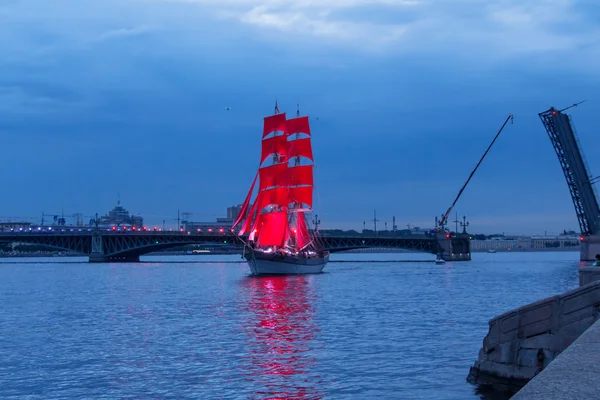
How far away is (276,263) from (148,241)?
39.6 m

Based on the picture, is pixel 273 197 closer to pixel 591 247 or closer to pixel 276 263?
pixel 276 263

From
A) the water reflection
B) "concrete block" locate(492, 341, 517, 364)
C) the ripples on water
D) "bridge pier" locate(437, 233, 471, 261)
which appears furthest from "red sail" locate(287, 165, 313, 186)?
"concrete block" locate(492, 341, 517, 364)

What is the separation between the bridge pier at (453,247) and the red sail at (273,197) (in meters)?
53.2

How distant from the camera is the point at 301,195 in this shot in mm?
84312

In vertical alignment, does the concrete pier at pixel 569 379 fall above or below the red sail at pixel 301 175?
below

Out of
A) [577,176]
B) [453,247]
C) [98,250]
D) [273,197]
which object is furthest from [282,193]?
[453,247]

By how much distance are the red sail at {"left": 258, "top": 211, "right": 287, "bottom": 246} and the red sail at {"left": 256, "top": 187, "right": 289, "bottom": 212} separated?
4.76 ft

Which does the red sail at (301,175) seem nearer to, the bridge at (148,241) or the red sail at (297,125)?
the red sail at (297,125)

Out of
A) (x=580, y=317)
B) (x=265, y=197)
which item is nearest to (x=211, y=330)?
(x=580, y=317)

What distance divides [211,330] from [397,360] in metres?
9.29

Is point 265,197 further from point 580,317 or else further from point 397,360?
point 580,317

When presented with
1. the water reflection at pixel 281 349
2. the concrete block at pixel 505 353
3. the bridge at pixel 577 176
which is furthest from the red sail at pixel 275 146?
the concrete block at pixel 505 353

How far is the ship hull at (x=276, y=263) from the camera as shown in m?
76.9

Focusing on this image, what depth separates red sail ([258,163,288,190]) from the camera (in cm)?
8181
